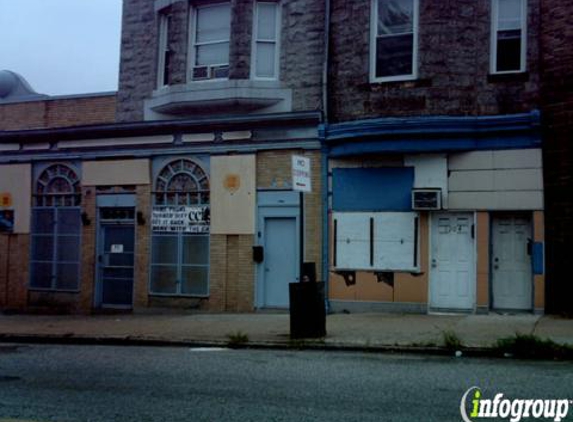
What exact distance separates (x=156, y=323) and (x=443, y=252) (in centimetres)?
618

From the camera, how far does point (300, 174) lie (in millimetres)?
12391

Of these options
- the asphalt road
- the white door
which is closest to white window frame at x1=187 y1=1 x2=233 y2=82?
the white door

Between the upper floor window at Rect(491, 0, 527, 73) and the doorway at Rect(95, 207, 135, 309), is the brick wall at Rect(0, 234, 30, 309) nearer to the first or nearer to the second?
the doorway at Rect(95, 207, 135, 309)

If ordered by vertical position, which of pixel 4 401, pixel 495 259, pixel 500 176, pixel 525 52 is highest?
pixel 525 52

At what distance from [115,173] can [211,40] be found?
4050 mm

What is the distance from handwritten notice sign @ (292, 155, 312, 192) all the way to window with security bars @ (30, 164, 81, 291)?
8506 millimetres

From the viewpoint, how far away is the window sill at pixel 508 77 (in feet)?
50.1

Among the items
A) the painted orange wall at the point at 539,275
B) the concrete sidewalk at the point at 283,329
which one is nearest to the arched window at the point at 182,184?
the concrete sidewalk at the point at 283,329

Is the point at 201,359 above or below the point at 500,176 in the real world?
below

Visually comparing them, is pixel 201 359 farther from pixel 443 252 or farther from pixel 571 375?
pixel 443 252

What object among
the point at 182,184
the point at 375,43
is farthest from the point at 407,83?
the point at 182,184

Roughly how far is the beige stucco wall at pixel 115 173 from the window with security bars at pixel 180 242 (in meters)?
0.44

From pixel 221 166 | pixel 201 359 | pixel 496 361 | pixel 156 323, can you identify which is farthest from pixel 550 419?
pixel 221 166

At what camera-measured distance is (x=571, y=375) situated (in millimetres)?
8789
